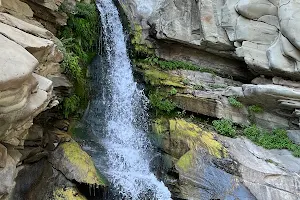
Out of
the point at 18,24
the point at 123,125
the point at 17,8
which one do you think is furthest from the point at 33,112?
the point at 123,125

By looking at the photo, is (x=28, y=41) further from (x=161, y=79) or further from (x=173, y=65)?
(x=173, y=65)

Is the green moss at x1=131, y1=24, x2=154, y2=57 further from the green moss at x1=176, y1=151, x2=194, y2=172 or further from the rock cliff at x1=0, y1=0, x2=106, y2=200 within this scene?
the green moss at x1=176, y1=151, x2=194, y2=172

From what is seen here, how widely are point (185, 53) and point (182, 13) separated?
5.27 ft

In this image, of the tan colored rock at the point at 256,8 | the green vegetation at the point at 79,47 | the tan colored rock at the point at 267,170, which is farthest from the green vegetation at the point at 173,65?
the tan colored rock at the point at 267,170

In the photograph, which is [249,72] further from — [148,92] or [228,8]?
[148,92]

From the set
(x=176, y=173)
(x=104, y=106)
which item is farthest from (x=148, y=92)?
(x=176, y=173)

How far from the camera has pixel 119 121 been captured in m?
10.8

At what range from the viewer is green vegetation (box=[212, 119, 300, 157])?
9.34m

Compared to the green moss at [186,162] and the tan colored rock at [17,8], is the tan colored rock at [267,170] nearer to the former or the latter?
the green moss at [186,162]

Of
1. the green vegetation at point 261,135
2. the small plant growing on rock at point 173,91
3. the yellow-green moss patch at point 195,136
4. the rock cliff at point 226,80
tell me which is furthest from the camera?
the small plant growing on rock at point 173,91

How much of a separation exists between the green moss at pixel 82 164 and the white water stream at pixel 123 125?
19.2 inches

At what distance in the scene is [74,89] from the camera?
9.96 metres

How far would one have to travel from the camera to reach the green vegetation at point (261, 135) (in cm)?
934

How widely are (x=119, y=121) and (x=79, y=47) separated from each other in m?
2.98
